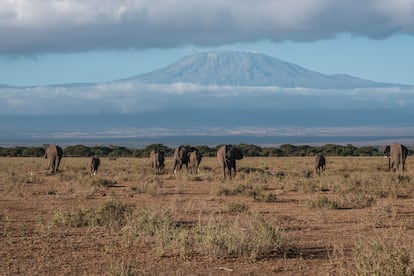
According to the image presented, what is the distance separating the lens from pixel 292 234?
43.1 feet

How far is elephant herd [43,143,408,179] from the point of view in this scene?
2922 cm

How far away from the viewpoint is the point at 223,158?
1148 inches

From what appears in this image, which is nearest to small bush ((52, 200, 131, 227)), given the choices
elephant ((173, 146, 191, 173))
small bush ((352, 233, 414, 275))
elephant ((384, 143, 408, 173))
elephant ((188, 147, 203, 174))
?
small bush ((352, 233, 414, 275))

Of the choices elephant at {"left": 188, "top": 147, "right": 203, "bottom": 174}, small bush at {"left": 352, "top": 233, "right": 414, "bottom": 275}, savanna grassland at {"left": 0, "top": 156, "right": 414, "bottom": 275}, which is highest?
elephant at {"left": 188, "top": 147, "right": 203, "bottom": 174}

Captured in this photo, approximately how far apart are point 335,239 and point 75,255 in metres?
4.69

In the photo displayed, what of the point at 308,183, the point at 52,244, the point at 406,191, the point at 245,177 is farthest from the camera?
the point at 245,177

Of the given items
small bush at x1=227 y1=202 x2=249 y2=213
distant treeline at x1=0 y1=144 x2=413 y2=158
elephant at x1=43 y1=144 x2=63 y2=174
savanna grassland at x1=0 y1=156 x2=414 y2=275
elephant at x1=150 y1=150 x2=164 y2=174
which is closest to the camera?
savanna grassland at x1=0 y1=156 x2=414 y2=275

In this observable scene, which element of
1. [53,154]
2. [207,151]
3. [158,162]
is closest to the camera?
[53,154]

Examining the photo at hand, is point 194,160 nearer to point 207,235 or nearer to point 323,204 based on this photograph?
point 323,204

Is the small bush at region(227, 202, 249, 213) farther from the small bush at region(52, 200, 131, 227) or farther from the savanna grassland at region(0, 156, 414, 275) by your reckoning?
the small bush at region(52, 200, 131, 227)

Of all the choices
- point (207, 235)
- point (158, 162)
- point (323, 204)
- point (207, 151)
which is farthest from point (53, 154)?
point (207, 151)

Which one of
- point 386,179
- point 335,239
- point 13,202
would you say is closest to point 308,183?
point 386,179

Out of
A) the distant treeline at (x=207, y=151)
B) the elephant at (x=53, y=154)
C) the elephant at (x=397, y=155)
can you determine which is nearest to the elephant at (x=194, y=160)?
the elephant at (x=53, y=154)

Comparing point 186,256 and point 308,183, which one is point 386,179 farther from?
point 186,256
